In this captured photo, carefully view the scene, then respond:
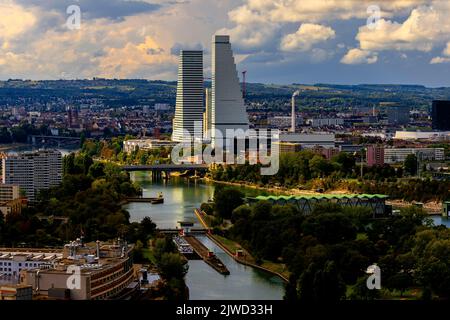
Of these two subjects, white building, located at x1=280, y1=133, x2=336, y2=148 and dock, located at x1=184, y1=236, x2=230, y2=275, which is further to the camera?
white building, located at x1=280, y1=133, x2=336, y2=148

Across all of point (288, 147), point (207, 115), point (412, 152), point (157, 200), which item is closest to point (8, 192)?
point (157, 200)

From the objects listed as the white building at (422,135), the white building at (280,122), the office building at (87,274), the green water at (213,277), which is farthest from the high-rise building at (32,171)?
the white building at (280,122)

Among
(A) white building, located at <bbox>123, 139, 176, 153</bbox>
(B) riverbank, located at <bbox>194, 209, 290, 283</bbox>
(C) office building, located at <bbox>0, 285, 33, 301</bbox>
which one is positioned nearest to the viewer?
(C) office building, located at <bbox>0, 285, 33, 301</bbox>

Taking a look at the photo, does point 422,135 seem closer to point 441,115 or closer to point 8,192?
point 441,115

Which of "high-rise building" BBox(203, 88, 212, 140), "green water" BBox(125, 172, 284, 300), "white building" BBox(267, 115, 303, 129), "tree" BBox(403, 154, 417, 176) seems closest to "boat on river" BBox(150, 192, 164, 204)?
"green water" BBox(125, 172, 284, 300)

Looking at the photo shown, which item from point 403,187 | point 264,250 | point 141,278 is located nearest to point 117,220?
point 264,250

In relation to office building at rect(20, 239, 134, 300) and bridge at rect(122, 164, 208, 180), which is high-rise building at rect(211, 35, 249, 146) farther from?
office building at rect(20, 239, 134, 300)
